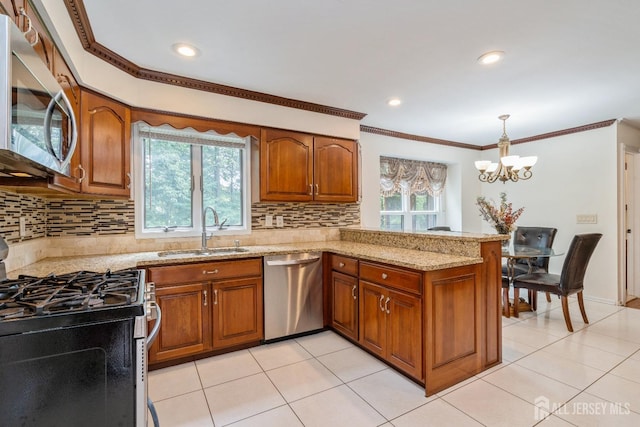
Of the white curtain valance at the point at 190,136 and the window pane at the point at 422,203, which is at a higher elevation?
the white curtain valance at the point at 190,136

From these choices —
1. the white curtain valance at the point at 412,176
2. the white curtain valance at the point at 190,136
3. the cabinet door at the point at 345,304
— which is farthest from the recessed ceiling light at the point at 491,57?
the white curtain valance at the point at 412,176

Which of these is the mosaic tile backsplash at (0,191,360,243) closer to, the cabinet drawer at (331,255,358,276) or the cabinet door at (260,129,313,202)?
the cabinet door at (260,129,313,202)

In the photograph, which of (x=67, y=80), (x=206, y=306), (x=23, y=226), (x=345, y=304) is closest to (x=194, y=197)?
(x=206, y=306)

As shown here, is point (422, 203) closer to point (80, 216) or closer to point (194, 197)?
point (194, 197)

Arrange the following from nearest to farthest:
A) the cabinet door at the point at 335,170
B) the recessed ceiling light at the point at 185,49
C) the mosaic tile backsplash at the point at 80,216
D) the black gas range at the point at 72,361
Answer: the black gas range at the point at 72,361, the mosaic tile backsplash at the point at 80,216, the recessed ceiling light at the point at 185,49, the cabinet door at the point at 335,170

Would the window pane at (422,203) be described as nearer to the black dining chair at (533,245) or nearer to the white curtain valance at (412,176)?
the white curtain valance at (412,176)

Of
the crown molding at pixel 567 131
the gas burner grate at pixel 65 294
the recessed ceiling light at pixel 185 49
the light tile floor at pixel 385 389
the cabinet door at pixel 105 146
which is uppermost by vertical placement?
the recessed ceiling light at pixel 185 49

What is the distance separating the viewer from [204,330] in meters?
2.45

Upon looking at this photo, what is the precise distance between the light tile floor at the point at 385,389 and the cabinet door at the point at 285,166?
1442 millimetres

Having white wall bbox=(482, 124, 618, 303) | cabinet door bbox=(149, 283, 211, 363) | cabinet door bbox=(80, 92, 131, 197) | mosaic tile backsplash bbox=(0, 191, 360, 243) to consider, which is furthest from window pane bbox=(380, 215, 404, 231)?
cabinet door bbox=(80, 92, 131, 197)

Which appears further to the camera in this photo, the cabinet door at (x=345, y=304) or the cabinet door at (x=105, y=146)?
the cabinet door at (x=345, y=304)

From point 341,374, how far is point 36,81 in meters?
2.33

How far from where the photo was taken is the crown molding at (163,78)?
182cm

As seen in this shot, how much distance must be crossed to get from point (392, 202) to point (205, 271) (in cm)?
330
